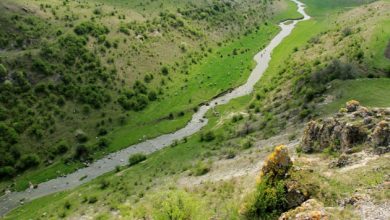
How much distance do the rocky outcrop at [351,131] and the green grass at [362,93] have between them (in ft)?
33.9

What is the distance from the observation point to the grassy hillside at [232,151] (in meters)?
46.8

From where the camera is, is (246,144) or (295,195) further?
(246,144)

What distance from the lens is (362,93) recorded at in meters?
65.6

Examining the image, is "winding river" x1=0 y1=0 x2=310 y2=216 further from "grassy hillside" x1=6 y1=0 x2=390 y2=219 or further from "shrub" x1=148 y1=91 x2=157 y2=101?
"shrub" x1=148 y1=91 x2=157 y2=101

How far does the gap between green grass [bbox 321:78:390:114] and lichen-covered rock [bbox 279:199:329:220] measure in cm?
3336

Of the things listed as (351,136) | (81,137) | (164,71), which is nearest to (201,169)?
(351,136)

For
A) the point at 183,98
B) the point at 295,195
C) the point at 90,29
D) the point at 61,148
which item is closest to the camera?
Result: the point at 295,195

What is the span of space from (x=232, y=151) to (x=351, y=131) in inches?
948

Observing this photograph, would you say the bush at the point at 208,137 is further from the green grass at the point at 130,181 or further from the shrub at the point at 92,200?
the shrub at the point at 92,200

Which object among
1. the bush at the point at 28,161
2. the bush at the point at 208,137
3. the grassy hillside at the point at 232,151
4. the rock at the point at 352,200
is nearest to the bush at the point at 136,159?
the grassy hillside at the point at 232,151

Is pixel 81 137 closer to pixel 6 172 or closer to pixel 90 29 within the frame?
pixel 6 172

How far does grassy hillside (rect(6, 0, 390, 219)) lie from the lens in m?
46.8

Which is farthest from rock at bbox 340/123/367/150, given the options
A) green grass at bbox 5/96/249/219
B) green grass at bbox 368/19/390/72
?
green grass at bbox 368/19/390/72

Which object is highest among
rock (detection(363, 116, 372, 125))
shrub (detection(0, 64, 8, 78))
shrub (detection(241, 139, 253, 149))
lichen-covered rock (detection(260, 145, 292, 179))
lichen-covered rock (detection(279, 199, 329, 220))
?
shrub (detection(0, 64, 8, 78))
